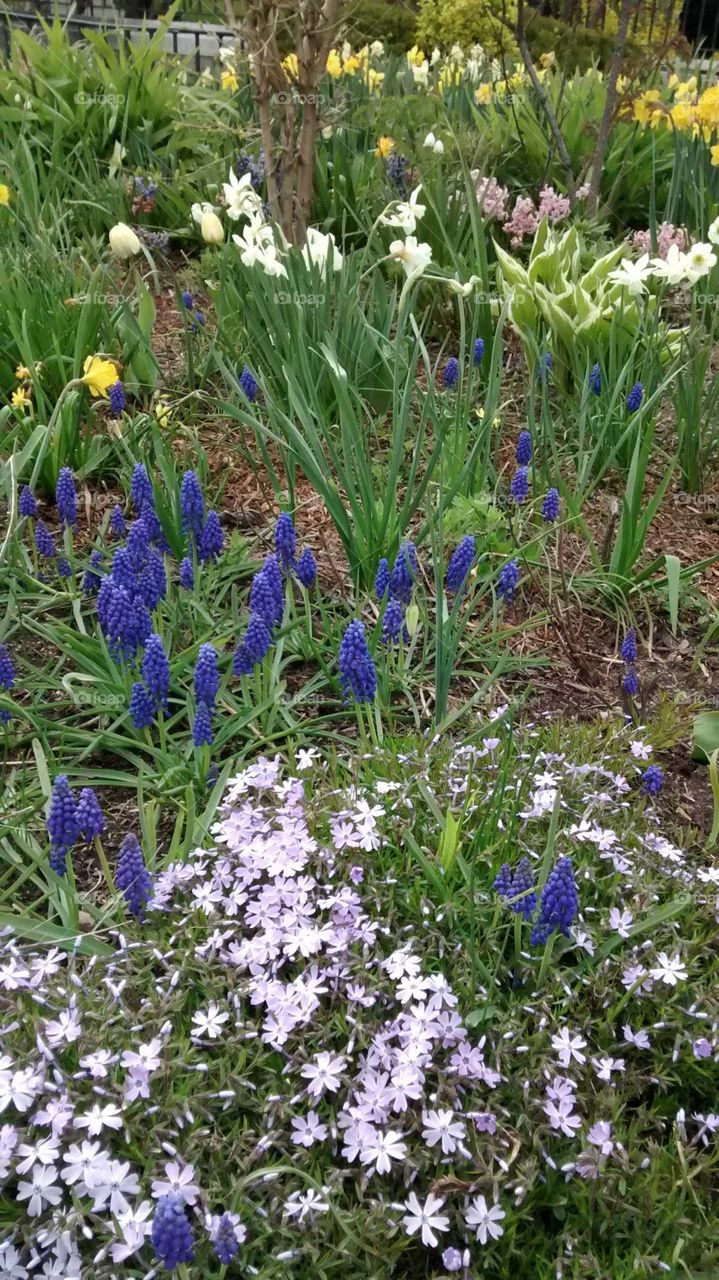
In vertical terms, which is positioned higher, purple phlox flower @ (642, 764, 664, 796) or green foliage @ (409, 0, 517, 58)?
green foliage @ (409, 0, 517, 58)

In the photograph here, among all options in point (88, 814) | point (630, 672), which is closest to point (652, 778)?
point (630, 672)

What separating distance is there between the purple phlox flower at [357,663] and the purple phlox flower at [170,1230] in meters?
0.96

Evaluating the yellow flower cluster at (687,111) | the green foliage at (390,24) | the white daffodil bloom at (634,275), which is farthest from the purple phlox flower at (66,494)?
the green foliage at (390,24)

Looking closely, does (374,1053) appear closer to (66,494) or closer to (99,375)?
(66,494)

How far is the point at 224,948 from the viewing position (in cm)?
168

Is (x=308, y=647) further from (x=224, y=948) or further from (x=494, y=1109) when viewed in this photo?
(x=494, y=1109)

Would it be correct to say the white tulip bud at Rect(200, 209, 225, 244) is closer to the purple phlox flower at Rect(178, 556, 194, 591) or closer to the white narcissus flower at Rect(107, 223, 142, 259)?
the white narcissus flower at Rect(107, 223, 142, 259)

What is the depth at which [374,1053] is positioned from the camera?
4.91ft

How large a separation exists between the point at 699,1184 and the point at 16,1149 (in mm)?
939

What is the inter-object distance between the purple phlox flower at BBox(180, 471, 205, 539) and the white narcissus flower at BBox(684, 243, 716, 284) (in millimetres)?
1741

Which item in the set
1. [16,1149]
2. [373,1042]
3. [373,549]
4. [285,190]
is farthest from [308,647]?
[285,190]

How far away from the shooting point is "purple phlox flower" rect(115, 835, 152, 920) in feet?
5.23

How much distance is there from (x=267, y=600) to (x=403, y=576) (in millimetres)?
360

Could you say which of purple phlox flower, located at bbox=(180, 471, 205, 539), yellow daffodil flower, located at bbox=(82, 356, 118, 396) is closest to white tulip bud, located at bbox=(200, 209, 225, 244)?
yellow daffodil flower, located at bbox=(82, 356, 118, 396)
